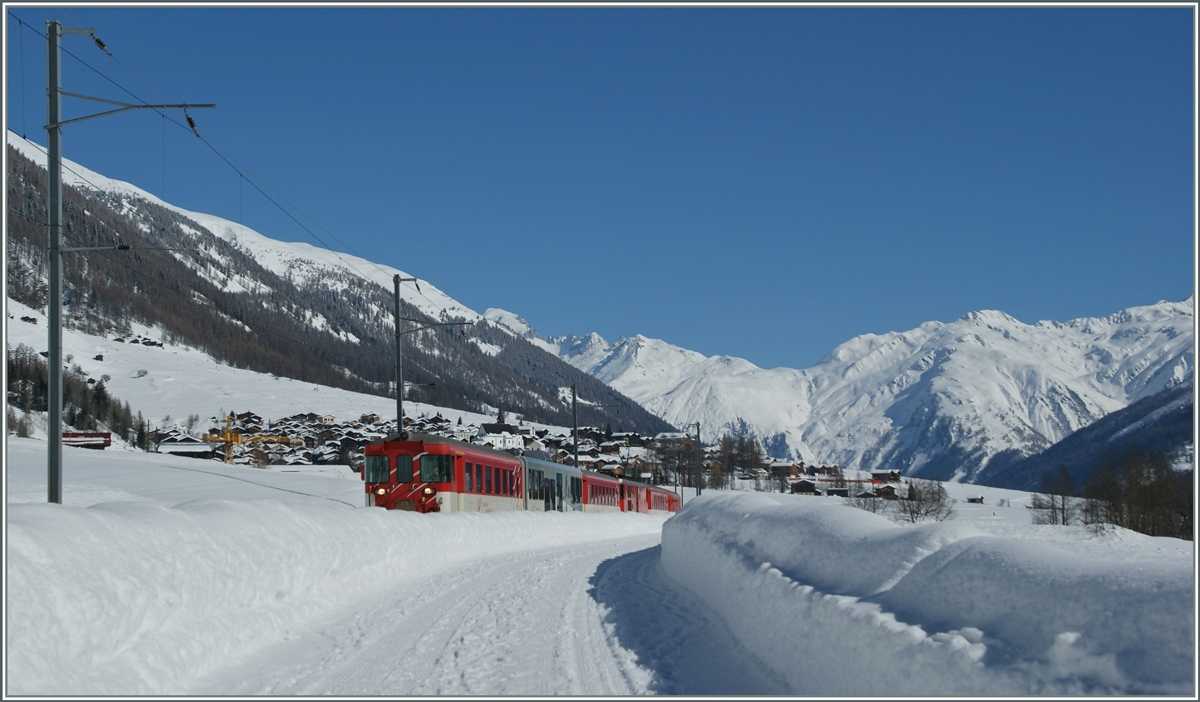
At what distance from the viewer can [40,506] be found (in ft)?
29.7

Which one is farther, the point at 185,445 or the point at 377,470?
the point at 185,445

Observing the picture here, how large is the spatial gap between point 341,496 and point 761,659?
3924cm

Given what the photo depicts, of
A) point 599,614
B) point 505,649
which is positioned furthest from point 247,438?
point 505,649

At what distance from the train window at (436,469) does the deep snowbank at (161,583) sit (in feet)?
36.5

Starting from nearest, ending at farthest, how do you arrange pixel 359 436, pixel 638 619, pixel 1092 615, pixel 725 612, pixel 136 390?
pixel 1092 615
pixel 725 612
pixel 638 619
pixel 359 436
pixel 136 390

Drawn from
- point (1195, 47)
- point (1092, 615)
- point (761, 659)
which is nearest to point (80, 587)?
point (761, 659)

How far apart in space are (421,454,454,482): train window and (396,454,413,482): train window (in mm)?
452

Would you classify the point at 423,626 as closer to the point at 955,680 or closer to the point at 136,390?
the point at 955,680

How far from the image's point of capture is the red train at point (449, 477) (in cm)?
2845

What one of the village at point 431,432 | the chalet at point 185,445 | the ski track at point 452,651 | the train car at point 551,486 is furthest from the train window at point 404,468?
the chalet at point 185,445

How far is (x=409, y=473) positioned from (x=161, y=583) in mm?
19937

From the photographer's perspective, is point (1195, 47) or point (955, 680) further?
point (1195, 47)

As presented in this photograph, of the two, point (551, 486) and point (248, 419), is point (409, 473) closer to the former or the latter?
point (551, 486)

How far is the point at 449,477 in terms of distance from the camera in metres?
28.6
